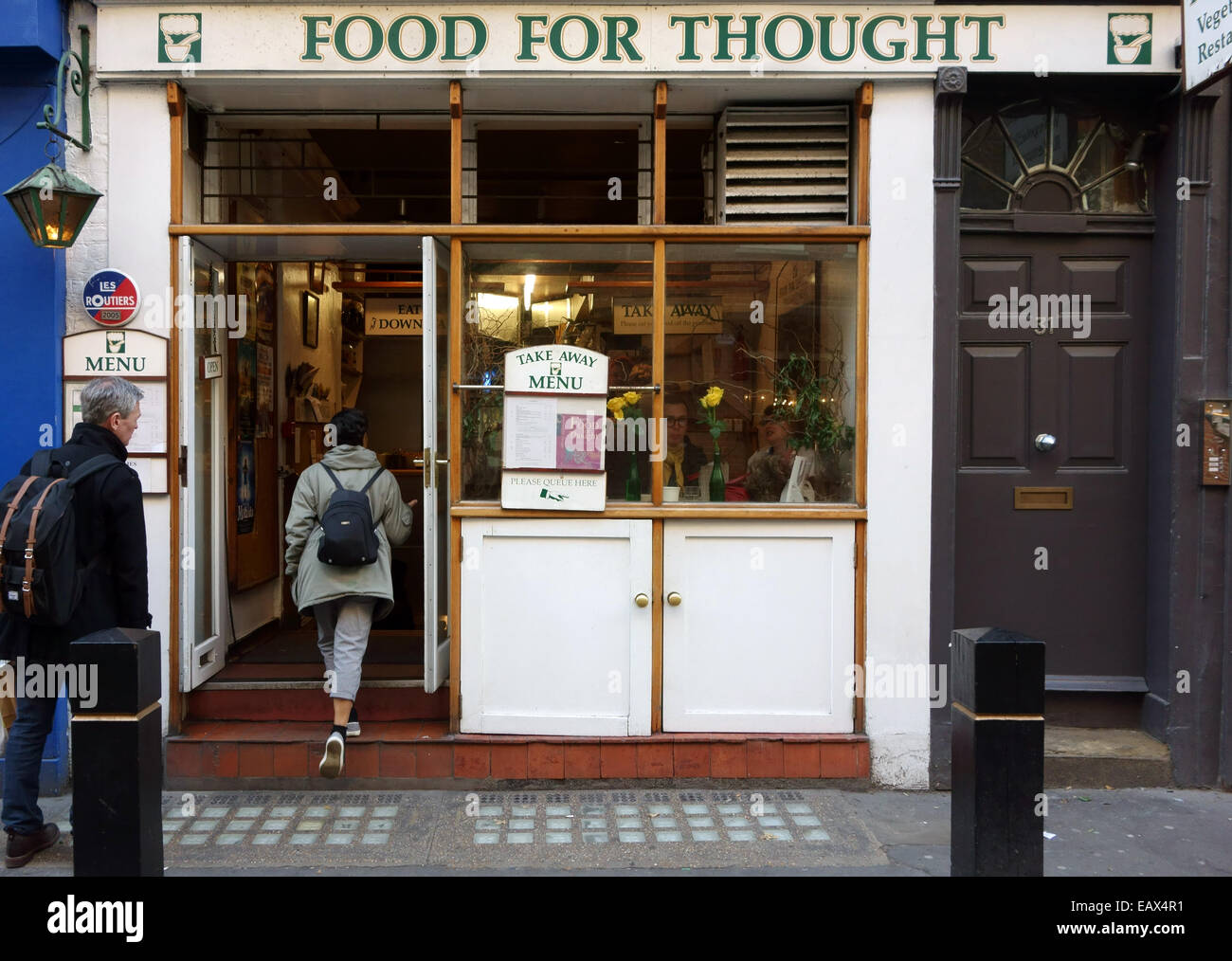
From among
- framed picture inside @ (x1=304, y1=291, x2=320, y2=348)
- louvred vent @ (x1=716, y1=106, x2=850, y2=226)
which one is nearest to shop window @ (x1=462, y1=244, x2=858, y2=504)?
louvred vent @ (x1=716, y1=106, x2=850, y2=226)

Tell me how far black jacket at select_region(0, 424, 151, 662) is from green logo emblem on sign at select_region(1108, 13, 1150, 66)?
5.51m

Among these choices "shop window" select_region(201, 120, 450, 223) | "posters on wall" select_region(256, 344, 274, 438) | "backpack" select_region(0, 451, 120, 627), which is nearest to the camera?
"backpack" select_region(0, 451, 120, 627)

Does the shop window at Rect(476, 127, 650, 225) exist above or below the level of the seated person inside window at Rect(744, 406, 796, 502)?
above

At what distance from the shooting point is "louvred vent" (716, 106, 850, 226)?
18.1ft

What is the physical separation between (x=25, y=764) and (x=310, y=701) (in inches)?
61.3

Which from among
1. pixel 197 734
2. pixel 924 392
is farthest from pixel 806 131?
pixel 197 734

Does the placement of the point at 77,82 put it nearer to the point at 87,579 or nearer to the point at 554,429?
the point at 87,579

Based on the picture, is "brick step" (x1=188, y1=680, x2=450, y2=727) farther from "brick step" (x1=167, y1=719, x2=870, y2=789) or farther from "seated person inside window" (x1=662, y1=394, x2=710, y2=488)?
"seated person inside window" (x1=662, y1=394, x2=710, y2=488)

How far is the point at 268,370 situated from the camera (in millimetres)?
7070

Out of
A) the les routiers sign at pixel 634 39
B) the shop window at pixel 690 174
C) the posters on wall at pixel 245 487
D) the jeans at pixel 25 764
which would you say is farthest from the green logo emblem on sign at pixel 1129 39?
the jeans at pixel 25 764

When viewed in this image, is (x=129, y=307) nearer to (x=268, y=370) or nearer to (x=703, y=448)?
(x=268, y=370)

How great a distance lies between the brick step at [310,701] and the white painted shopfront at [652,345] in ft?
0.93

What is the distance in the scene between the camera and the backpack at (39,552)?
4.06m

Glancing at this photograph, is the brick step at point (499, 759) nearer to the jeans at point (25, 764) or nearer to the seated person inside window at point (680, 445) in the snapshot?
the jeans at point (25, 764)
